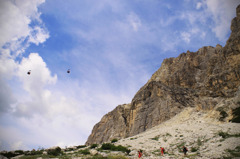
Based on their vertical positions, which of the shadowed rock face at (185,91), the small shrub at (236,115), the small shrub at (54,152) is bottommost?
the small shrub at (54,152)

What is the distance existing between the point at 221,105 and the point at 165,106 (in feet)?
118

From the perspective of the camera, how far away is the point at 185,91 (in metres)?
92.3

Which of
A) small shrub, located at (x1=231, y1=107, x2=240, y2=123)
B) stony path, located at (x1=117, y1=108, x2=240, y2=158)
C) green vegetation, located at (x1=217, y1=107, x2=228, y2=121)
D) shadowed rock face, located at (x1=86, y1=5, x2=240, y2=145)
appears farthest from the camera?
shadowed rock face, located at (x1=86, y1=5, x2=240, y2=145)

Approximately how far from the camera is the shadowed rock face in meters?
57.3

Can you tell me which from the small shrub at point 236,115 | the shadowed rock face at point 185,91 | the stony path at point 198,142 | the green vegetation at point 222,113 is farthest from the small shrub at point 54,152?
the shadowed rock face at point 185,91

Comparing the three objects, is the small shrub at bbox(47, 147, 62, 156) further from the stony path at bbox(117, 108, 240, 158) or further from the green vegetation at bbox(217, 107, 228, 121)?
the green vegetation at bbox(217, 107, 228, 121)

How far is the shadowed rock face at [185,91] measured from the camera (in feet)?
188

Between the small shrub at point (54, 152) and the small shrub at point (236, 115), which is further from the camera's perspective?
the small shrub at point (236, 115)

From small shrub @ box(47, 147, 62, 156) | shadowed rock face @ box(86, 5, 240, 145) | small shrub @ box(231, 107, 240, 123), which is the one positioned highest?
shadowed rock face @ box(86, 5, 240, 145)

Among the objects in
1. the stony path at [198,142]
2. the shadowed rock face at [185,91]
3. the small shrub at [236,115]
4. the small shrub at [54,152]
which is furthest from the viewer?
the shadowed rock face at [185,91]

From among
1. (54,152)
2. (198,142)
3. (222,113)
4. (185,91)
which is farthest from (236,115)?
(185,91)

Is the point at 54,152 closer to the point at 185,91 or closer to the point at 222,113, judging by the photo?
the point at 222,113

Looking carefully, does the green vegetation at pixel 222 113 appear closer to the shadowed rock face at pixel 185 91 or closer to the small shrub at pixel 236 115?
the shadowed rock face at pixel 185 91

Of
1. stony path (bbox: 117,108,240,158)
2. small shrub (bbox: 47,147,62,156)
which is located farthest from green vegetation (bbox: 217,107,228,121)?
small shrub (bbox: 47,147,62,156)
